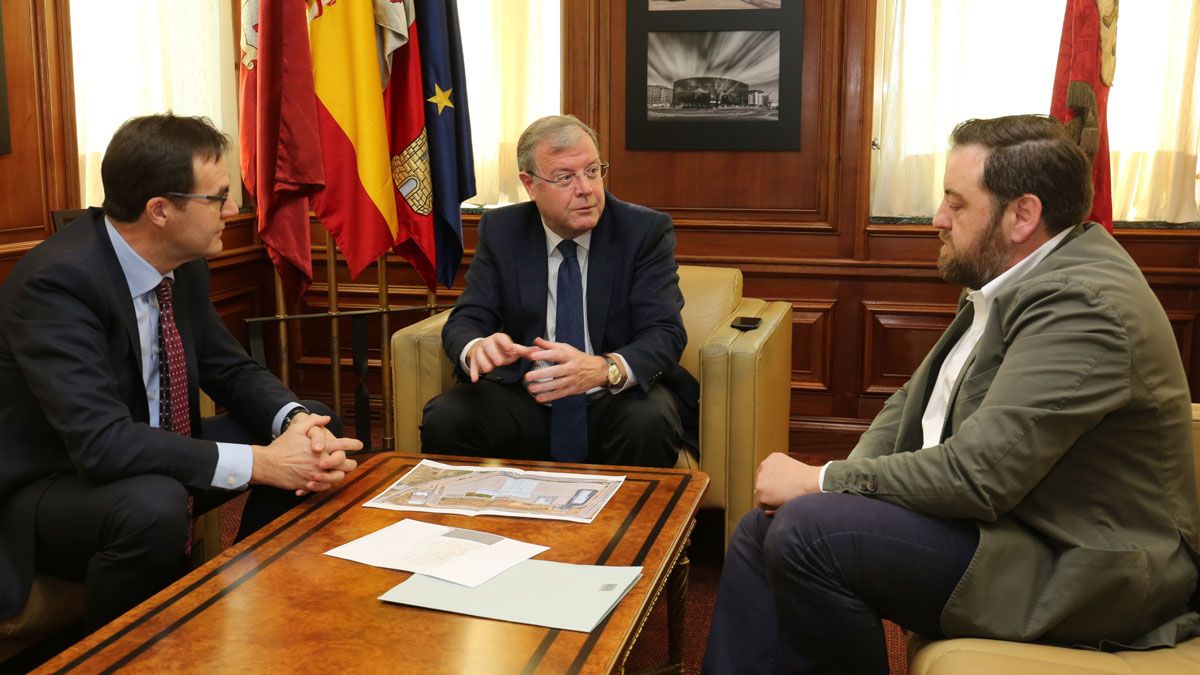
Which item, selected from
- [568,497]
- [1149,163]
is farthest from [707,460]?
[1149,163]

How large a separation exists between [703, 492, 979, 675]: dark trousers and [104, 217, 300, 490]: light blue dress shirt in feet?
3.37

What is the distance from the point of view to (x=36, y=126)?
3.35 meters

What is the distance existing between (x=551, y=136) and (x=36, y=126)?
1642 mm

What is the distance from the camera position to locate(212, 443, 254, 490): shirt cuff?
2139 millimetres

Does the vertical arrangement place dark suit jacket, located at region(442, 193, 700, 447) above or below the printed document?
above

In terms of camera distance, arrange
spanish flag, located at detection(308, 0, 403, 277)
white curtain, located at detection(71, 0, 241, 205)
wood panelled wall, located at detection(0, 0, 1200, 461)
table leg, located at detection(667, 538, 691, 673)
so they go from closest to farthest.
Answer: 1. table leg, located at detection(667, 538, 691, 673)
2. spanish flag, located at detection(308, 0, 403, 277)
3. white curtain, located at detection(71, 0, 241, 205)
4. wood panelled wall, located at detection(0, 0, 1200, 461)

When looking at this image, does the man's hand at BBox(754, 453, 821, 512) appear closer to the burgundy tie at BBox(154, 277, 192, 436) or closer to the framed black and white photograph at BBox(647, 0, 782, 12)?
the burgundy tie at BBox(154, 277, 192, 436)

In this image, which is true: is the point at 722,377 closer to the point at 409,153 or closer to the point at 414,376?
the point at 414,376

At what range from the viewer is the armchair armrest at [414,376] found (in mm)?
3023

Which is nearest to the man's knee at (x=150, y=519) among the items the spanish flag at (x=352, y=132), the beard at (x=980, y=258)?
the beard at (x=980, y=258)

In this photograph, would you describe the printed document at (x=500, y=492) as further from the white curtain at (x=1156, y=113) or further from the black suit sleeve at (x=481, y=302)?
the white curtain at (x=1156, y=113)

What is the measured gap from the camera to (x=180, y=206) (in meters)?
2.21

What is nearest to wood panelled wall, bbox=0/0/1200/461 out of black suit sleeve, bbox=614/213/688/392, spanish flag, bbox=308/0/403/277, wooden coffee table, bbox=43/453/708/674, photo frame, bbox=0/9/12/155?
spanish flag, bbox=308/0/403/277

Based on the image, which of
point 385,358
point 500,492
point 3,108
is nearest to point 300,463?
point 500,492
